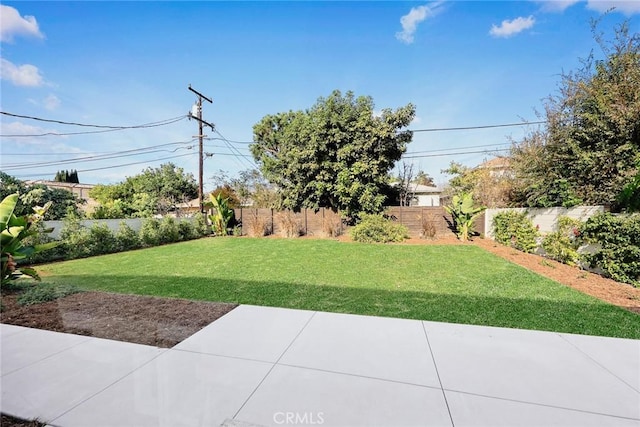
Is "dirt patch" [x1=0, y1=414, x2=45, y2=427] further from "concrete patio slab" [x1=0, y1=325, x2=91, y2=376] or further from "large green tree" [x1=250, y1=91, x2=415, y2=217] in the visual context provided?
"large green tree" [x1=250, y1=91, x2=415, y2=217]

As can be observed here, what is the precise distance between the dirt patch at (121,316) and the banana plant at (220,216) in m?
9.38

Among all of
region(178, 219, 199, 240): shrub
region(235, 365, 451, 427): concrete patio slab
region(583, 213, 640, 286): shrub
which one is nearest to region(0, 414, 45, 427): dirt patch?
region(235, 365, 451, 427): concrete patio slab

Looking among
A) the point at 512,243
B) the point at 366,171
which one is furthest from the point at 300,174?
the point at 512,243

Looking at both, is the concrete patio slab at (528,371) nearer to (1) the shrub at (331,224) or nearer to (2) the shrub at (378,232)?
(2) the shrub at (378,232)

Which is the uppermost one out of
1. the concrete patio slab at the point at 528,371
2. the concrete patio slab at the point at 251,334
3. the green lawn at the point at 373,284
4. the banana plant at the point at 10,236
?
the banana plant at the point at 10,236

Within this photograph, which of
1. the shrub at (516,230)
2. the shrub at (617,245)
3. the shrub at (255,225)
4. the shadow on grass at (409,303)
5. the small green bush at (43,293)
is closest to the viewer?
the shadow on grass at (409,303)

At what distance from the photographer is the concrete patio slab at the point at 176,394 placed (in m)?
1.81

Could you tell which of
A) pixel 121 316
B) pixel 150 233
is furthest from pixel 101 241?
pixel 121 316

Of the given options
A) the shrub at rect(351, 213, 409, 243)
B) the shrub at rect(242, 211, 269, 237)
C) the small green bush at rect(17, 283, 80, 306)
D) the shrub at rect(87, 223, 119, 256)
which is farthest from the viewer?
the shrub at rect(242, 211, 269, 237)

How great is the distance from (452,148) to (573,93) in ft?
40.4

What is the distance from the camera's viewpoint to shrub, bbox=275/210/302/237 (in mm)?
13086

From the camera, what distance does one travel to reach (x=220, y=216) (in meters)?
14.0

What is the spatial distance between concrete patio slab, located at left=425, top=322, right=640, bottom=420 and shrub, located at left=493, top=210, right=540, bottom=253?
6430 mm

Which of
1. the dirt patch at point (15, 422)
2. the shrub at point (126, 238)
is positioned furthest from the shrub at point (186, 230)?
the dirt patch at point (15, 422)
